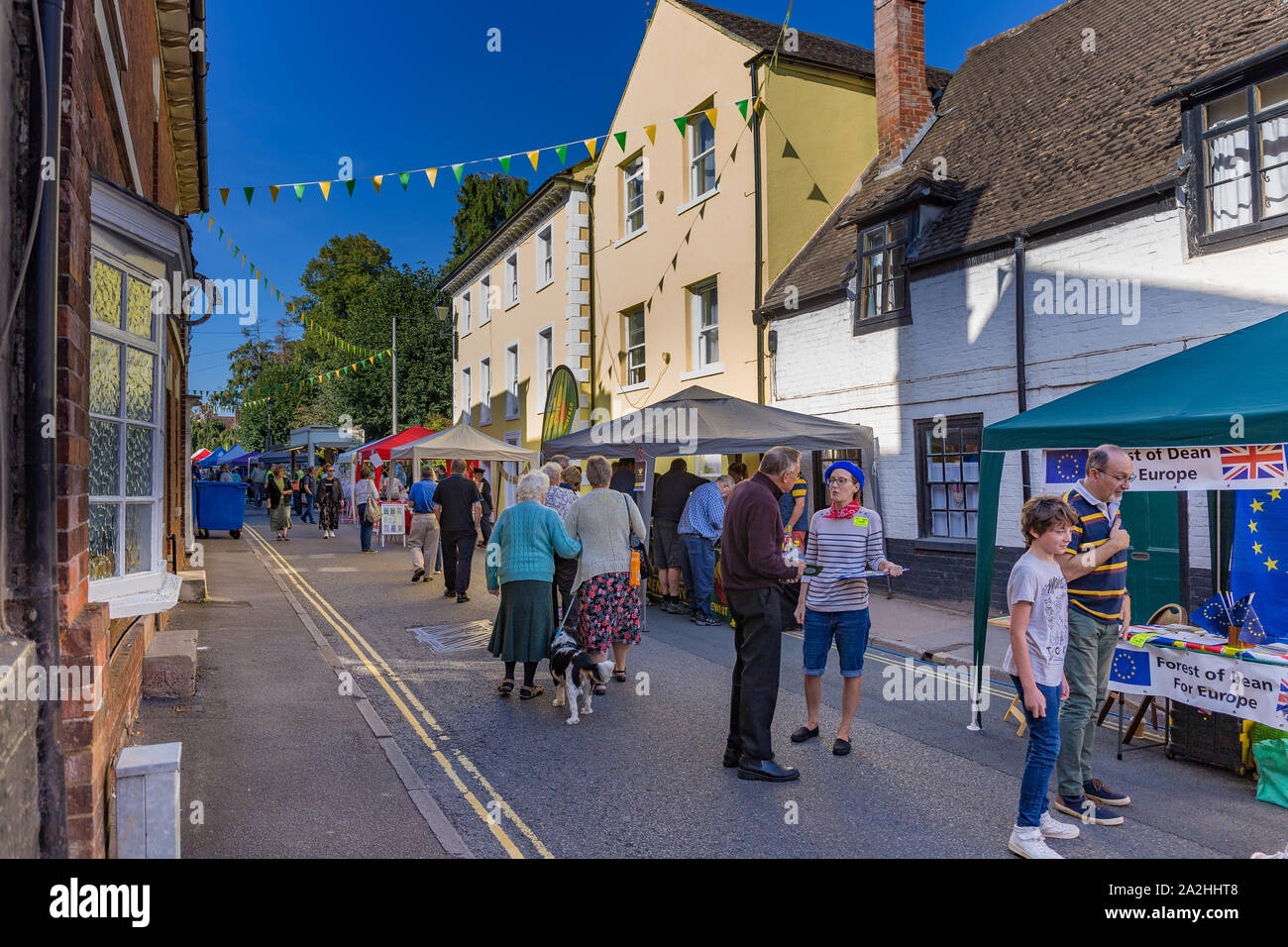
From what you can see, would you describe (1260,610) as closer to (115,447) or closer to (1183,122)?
(1183,122)

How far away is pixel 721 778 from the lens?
518cm

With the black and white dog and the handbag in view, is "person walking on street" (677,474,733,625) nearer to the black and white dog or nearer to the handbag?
the handbag

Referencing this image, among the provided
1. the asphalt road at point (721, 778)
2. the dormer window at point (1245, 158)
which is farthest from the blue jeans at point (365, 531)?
the dormer window at point (1245, 158)

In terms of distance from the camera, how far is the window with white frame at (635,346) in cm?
1902

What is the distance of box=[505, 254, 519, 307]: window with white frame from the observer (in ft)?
83.5

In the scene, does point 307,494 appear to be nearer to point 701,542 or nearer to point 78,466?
point 701,542

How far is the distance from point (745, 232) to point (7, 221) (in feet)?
43.0

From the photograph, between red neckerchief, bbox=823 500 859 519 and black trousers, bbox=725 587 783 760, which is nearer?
black trousers, bbox=725 587 783 760

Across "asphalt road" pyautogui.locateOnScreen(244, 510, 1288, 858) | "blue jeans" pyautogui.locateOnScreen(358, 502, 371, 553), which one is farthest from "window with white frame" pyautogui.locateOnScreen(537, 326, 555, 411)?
"asphalt road" pyautogui.locateOnScreen(244, 510, 1288, 858)

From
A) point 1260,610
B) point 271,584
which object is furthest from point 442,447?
point 1260,610

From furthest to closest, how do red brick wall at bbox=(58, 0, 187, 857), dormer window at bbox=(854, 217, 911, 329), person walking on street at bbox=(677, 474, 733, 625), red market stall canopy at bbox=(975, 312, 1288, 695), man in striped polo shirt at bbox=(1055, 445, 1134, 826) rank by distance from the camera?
1. dormer window at bbox=(854, 217, 911, 329)
2. person walking on street at bbox=(677, 474, 733, 625)
3. red market stall canopy at bbox=(975, 312, 1288, 695)
4. man in striped polo shirt at bbox=(1055, 445, 1134, 826)
5. red brick wall at bbox=(58, 0, 187, 857)

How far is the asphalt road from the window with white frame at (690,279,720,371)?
920cm

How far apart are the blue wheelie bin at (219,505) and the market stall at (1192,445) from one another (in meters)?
19.4
